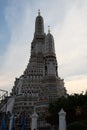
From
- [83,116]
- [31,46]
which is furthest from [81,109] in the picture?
[31,46]

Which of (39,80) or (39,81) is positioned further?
(39,80)

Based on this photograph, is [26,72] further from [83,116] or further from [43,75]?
[83,116]

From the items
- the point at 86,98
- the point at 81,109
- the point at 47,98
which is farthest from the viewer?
the point at 47,98

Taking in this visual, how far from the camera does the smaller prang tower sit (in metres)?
94.5

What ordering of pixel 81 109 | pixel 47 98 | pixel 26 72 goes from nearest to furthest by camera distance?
pixel 81 109 → pixel 47 98 → pixel 26 72

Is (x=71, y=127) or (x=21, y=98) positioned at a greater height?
(x=21, y=98)

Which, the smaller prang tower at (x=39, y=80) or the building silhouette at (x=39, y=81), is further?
the smaller prang tower at (x=39, y=80)

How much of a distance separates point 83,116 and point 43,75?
62.1 m

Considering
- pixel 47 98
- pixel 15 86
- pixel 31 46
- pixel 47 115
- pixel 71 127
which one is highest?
pixel 31 46

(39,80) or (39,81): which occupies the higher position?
(39,80)

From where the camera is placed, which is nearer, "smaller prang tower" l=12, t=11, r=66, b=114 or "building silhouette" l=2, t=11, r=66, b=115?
"building silhouette" l=2, t=11, r=66, b=115

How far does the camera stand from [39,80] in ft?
348

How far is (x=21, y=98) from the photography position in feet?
317

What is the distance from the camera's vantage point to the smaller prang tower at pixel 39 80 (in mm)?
94500
